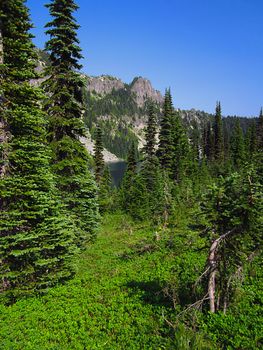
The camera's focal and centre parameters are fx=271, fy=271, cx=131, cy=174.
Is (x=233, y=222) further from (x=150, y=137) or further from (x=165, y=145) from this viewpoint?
(x=150, y=137)

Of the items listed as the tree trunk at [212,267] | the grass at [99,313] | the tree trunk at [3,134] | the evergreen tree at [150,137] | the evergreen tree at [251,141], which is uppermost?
the evergreen tree at [251,141]

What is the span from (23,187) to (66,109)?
725 cm

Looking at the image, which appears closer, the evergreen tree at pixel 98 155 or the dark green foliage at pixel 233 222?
the dark green foliage at pixel 233 222

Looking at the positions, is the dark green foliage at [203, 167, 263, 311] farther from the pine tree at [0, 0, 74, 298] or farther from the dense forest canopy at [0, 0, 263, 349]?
the pine tree at [0, 0, 74, 298]

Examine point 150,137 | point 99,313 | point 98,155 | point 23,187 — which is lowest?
point 99,313

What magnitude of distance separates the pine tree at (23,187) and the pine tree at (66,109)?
3896 millimetres

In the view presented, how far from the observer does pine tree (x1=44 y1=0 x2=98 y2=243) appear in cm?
1568

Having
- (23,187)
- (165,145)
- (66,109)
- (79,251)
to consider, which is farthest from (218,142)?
(23,187)

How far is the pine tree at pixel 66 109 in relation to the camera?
15680 mm

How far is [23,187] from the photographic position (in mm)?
10852

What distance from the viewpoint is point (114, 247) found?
733 inches

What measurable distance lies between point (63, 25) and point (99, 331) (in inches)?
615

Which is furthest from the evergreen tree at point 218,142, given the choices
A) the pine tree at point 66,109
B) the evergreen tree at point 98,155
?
the pine tree at point 66,109

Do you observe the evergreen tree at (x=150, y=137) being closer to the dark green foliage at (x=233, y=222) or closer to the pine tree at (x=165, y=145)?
the pine tree at (x=165, y=145)
